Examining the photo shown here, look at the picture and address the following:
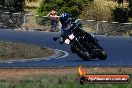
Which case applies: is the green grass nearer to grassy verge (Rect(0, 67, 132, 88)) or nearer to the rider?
grassy verge (Rect(0, 67, 132, 88))

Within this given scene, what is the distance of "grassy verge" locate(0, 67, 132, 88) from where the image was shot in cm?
1463

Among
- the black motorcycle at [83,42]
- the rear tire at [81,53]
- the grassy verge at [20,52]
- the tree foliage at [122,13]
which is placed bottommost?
the tree foliage at [122,13]

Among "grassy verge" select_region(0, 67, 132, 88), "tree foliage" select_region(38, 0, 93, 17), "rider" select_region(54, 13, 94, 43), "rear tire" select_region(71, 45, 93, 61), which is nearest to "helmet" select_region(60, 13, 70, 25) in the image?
"rider" select_region(54, 13, 94, 43)

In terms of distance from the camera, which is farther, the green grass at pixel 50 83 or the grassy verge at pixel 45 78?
the grassy verge at pixel 45 78

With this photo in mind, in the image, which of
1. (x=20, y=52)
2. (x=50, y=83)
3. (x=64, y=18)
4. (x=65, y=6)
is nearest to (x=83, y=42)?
(x=64, y=18)

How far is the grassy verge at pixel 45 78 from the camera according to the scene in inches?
576

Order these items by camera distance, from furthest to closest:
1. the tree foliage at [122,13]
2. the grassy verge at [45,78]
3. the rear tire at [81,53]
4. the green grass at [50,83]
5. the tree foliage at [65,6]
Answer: the tree foliage at [65,6], the tree foliage at [122,13], the rear tire at [81,53], the grassy verge at [45,78], the green grass at [50,83]

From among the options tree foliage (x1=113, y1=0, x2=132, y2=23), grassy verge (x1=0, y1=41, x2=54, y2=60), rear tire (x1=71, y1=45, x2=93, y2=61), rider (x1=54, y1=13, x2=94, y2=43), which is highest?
rider (x1=54, y1=13, x2=94, y2=43)

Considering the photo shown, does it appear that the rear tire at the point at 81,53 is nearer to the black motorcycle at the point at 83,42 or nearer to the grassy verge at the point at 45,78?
the black motorcycle at the point at 83,42

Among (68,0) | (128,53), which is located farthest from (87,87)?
(68,0)

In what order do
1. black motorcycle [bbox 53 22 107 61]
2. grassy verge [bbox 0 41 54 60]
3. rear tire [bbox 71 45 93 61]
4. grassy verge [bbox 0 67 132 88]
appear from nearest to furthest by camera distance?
grassy verge [bbox 0 67 132 88]
black motorcycle [bbox 53 22 107 61]
rear tire [bbox 71 45 93 61]
grassy verge [bbox 0 41 54 60]

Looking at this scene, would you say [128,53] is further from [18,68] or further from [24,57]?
[18,68]

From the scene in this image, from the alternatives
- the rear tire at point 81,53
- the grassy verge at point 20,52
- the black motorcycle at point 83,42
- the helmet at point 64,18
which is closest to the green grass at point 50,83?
the helmet at point 64,18

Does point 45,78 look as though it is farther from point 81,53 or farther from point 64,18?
point 81,53
